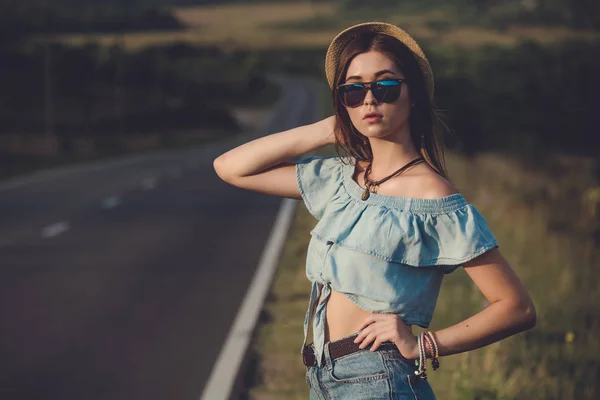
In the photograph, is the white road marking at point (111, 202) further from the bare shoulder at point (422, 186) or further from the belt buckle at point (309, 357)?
the bare shoulder at point (422, 186)

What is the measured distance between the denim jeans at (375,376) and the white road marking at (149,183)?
22.8 metres

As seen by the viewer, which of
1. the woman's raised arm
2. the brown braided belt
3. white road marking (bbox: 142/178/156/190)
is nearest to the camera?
the brown braided belt

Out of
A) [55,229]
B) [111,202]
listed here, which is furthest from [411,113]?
[111,202]

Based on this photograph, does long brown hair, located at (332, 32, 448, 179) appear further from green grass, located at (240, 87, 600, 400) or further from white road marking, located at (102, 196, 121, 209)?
white road marking, located at (102, 196, 121, 209)

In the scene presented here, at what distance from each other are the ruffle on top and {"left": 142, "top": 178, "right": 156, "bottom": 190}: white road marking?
2282 cm

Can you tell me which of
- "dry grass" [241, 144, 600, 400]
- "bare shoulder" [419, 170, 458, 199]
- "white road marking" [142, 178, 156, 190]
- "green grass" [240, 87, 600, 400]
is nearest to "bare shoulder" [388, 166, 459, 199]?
"bare shoulder" [419, 170, 458, 199]

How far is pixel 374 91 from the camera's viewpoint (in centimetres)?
326

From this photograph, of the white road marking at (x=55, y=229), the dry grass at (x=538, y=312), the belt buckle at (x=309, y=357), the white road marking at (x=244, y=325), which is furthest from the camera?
the white road marking at (x=55, y=229)

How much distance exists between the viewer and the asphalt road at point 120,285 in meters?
8.26

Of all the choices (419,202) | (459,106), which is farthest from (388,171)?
(459,106)

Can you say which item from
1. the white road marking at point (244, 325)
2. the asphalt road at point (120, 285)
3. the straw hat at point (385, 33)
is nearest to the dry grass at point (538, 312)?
the white road marking at point (244, 325)

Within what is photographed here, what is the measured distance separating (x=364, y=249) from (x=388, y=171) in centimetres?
29

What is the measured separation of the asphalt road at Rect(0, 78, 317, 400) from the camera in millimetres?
8258

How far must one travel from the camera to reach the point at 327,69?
3.50 meters
